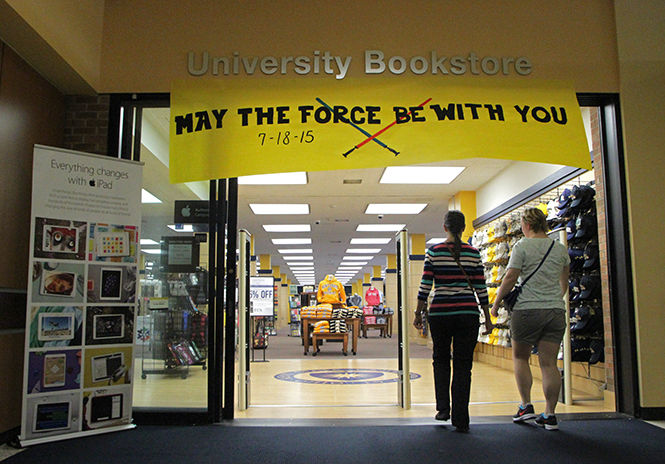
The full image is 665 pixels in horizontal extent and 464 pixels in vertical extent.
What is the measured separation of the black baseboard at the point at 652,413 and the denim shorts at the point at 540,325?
40.3 inches

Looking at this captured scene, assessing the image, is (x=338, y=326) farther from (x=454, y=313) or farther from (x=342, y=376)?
(x=454, y=313)

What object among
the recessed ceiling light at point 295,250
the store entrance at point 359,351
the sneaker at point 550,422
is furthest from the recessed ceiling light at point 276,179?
the recessed ceiling light at point 295,250

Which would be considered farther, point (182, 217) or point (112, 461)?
point (182, 217)

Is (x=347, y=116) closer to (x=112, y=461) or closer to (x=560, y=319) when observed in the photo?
(x=560, y=319)

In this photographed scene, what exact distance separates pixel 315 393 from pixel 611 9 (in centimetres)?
439

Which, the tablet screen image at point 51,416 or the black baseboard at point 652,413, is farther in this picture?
the black baseboard at point 652,413

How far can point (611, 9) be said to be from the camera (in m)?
4.75

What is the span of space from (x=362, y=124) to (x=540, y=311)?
6.15 feet

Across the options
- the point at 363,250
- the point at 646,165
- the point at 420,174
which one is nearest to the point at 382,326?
the point at 363,250

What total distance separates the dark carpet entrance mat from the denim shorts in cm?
62

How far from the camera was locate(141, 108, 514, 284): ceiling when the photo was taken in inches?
181

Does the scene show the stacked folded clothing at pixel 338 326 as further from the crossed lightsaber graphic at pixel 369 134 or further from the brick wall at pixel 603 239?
the crossed lightsaber graphic at pixel 369 134

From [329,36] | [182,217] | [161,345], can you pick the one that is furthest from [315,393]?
[329,36]

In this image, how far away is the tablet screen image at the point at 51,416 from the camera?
3.62m
